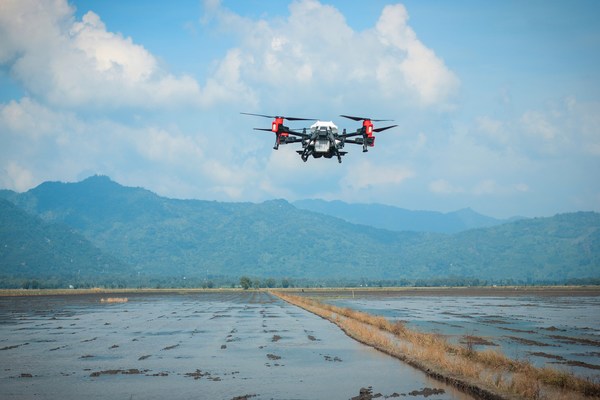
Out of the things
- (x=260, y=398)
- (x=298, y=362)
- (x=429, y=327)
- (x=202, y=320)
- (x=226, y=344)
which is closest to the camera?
→ (x=260, y=398)

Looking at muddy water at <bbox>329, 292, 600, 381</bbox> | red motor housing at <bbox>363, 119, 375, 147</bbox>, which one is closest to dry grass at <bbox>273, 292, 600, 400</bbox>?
muddy water at <bbox>329, 292, 600, 381</bbox>

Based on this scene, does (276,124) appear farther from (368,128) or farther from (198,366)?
(198,366)

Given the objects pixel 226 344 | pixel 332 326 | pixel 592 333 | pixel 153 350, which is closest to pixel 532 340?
pixel 592 333

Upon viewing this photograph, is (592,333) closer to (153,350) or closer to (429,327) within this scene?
(429,327)

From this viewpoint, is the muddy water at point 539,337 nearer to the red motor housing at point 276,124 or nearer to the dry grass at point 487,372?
the dry grass at point 487,372

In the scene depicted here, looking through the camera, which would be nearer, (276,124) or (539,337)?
(276,124)

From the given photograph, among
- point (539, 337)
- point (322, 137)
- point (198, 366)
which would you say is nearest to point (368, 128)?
point (322, 137)
